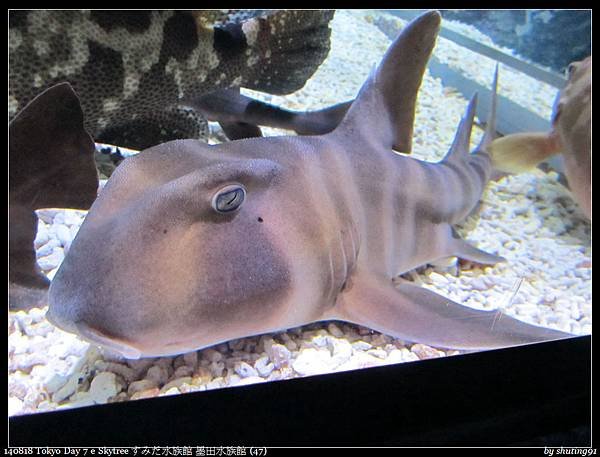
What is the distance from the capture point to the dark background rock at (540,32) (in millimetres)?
4910

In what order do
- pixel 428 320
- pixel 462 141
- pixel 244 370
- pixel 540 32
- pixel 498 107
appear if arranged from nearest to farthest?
1. pixel 244 370
2. pixel 428 320
3. pixel 462 141
4. pixel 498 107
5. pixel 540 32

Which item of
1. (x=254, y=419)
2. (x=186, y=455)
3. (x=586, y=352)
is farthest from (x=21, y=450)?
(x=586, y=352)

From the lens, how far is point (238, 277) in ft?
3.74

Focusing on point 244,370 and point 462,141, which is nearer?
point 244,370

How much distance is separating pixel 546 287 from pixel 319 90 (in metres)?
2.11

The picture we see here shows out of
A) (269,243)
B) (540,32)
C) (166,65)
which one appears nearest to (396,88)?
(166,65)

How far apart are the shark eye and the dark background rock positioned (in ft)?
14.3

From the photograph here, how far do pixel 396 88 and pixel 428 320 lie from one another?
104 centimetres

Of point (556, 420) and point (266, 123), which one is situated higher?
point (266, 123)

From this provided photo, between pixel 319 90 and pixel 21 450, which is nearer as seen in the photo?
pixel 21 450

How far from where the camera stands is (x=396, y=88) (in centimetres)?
209

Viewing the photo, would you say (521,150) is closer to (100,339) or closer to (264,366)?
(264,366)

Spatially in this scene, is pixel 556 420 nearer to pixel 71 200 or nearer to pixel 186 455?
pixel 186 455

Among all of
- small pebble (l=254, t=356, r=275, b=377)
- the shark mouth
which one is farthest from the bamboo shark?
small pebble (l=254, t=356, r=275, b=377)
